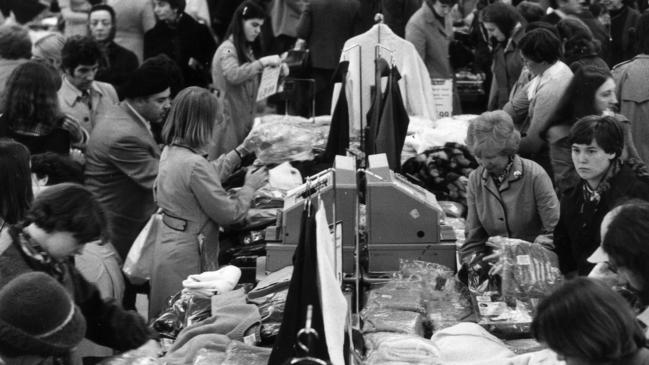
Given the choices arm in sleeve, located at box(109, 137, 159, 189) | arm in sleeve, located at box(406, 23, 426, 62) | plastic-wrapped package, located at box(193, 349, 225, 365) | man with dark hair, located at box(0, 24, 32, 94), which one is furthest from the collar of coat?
arm in sleeve, located at box(406, 23, 426, 62)

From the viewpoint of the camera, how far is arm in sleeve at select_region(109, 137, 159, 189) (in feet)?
19.7

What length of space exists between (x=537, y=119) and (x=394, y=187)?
2.07 metres

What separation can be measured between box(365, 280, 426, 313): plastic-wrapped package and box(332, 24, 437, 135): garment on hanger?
2.49 meters

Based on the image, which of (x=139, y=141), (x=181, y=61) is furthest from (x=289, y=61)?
(x=139, y=141)

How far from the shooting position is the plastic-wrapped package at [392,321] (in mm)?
4301

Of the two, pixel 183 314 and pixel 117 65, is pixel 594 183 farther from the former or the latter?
pixel 117 65

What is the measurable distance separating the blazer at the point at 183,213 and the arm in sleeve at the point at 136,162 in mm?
523

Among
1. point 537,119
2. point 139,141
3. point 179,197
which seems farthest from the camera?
point 537,119

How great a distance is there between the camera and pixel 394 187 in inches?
197

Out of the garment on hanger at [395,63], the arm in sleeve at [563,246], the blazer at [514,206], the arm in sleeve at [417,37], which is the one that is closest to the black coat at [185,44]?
the arm in sleeve at [417,37]

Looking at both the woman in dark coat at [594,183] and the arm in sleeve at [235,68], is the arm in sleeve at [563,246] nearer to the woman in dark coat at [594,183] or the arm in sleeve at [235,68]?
the woman in dark coat at [594,183]

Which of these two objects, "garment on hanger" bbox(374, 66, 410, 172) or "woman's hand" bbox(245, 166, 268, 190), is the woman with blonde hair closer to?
"garment on hanger" bbox(374, 66, 410, 172)

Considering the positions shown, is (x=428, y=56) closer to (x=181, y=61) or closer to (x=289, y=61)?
(x=289, y=61)

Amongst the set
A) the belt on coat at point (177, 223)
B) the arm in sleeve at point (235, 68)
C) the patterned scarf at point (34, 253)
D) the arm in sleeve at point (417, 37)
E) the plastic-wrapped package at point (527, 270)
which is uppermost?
the arm in sleeve at point (417, 37)
